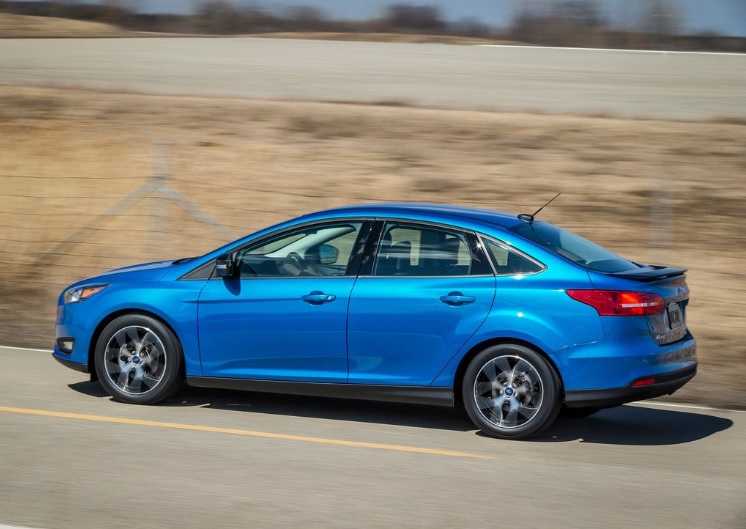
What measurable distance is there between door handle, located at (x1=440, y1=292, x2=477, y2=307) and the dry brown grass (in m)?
27.0

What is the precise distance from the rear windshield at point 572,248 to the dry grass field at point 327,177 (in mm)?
3365

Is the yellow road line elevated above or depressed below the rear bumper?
below

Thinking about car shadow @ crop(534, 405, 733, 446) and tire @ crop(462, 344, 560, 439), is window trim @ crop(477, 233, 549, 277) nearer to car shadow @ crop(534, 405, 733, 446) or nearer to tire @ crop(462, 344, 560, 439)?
tire @ crop(462, 344, 560, 439)

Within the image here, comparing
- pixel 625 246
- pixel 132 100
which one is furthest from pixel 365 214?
pixel 132 100

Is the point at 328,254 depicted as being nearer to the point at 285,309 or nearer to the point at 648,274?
the point at 285,309

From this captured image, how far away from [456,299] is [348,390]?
100 cm

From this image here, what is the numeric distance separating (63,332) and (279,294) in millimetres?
1823

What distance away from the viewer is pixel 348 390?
25.2ft

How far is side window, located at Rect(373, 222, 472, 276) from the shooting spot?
757 cm

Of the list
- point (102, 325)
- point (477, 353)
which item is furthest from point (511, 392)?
point (102, 325)

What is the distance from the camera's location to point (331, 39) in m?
30.8

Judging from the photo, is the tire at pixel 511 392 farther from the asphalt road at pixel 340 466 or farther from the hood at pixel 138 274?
the hood at pixel 138 274

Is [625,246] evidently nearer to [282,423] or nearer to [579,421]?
[579,421]

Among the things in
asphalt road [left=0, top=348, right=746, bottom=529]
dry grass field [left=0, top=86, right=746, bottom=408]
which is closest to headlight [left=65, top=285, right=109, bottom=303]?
asphalt road [left=0, top=348, right=746, bottom=529]
